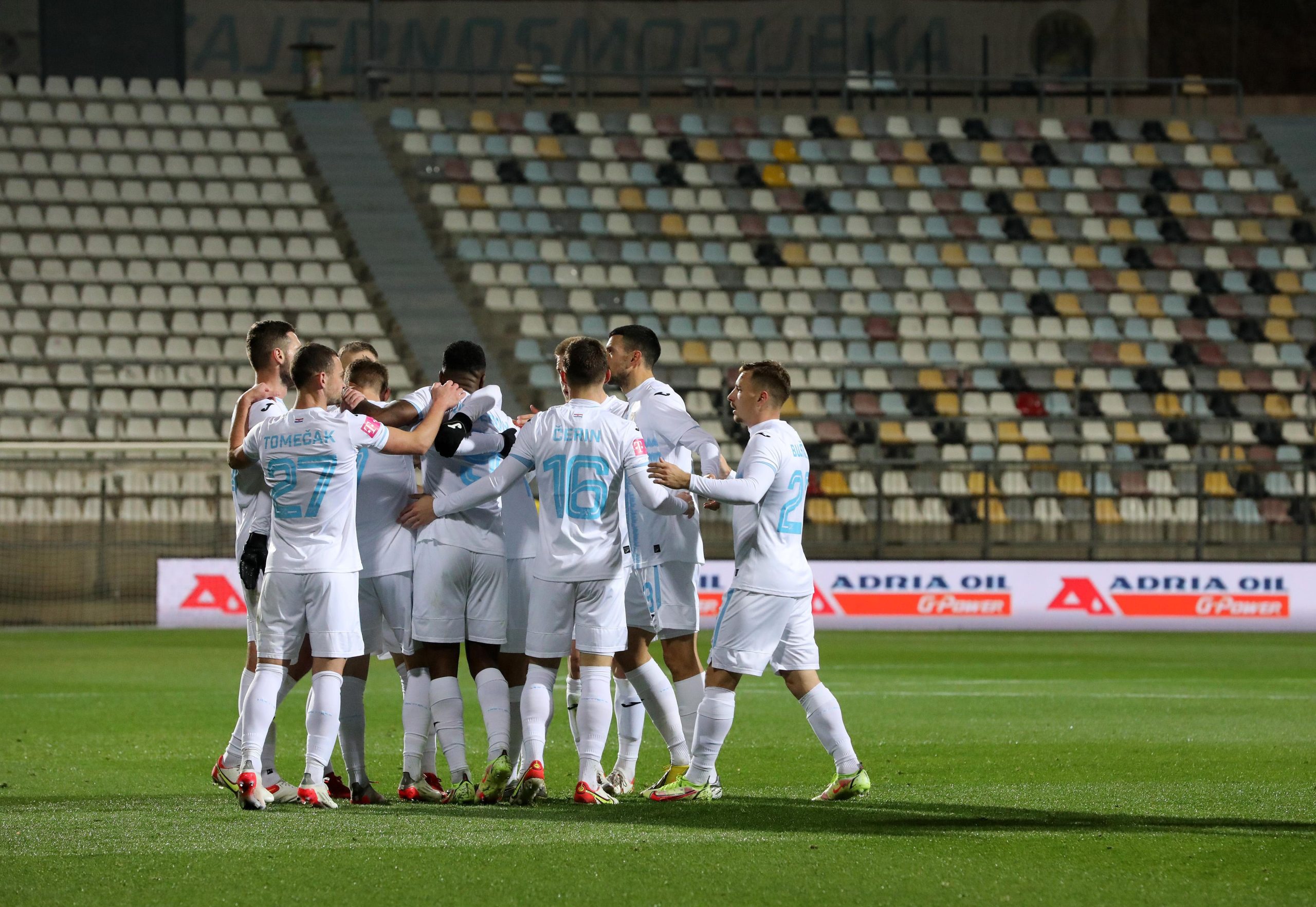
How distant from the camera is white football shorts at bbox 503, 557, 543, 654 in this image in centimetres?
755

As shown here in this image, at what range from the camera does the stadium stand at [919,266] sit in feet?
82.6

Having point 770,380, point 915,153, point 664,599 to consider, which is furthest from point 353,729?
point 915,153

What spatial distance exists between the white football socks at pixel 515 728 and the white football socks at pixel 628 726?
0.45 meters

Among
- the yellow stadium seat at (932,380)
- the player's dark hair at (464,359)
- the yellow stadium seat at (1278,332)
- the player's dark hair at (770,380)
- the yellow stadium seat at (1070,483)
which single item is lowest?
the yellow stadium seat at (1070,483)

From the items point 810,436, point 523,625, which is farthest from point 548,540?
point 810,436

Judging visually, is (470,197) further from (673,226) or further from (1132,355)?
(1132,355)

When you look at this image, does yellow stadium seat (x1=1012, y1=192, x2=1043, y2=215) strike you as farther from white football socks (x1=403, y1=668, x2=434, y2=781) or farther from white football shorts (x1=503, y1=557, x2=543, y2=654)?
white football socks (x1=403, y1=668, x2=434, y2=781)

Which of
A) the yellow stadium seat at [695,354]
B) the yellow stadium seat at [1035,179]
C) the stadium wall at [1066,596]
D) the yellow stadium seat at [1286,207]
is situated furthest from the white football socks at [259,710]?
the yellow stadium seat at [1286,207]

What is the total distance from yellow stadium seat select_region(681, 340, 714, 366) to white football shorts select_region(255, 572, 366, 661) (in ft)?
60.8

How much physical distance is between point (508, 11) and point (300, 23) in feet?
12.1

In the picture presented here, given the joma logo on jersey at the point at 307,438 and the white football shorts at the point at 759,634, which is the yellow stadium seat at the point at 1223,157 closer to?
the white football shorts at the point at 759,634

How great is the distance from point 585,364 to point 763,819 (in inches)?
78.6

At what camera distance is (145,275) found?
25.0m

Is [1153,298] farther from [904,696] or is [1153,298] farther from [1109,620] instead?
[904,696]
